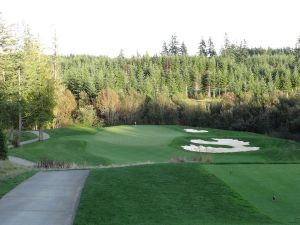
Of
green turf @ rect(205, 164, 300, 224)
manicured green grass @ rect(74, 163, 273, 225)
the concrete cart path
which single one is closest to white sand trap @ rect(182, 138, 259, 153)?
Answer: green turf @ rect(205, 164, 300, 224)

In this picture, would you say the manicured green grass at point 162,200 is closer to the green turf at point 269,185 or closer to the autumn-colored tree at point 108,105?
the green turf at point 269,185

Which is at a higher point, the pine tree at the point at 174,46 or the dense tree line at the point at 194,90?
the pine tree at the point at 174,46

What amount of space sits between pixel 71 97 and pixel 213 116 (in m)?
29.7

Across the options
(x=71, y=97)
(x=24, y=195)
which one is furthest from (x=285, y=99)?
(x=24, y=195)

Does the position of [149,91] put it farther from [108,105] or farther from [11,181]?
[11,181]

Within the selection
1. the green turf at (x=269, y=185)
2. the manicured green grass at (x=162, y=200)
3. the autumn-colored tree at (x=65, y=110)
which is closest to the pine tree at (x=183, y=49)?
the autumn-colored tree at (x=65, y=110)

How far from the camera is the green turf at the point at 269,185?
485 inches

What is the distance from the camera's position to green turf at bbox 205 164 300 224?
40.4 feet

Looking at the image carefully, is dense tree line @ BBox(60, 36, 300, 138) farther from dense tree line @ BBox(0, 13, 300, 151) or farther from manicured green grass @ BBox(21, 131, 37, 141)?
manicured green grass @ BBox(21, 131, 37, 141)

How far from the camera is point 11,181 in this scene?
670 inches

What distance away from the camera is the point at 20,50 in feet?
145

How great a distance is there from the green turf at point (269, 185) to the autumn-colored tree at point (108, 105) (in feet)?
241

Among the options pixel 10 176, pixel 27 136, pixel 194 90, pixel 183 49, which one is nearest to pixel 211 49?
pixel 183 49

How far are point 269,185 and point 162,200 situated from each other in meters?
4.09
